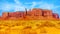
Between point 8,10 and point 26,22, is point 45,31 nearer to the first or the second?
point 26,22

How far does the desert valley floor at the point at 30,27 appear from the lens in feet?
31.4

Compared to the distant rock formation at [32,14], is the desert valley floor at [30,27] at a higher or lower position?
lower

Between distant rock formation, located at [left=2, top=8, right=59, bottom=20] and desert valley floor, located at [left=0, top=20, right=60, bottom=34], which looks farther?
distant rock formation, located at [left=2, top=8, right=59, bottom=20]

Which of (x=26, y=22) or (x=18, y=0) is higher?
(x=18, y=0)

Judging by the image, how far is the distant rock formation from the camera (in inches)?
381

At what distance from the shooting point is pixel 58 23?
9.59m

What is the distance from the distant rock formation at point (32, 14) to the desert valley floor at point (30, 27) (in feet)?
0.49

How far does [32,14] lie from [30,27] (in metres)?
0.43

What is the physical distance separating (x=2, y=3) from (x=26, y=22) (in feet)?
2.79

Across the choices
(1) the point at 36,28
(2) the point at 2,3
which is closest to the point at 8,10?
(2) the point at 2,3

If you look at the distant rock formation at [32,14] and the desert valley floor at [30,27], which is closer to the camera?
the desert valley floor at [30,27]

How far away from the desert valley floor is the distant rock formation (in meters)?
0.15

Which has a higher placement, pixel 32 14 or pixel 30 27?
pixel 32 14

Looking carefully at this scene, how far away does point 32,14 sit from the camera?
9844 mm
